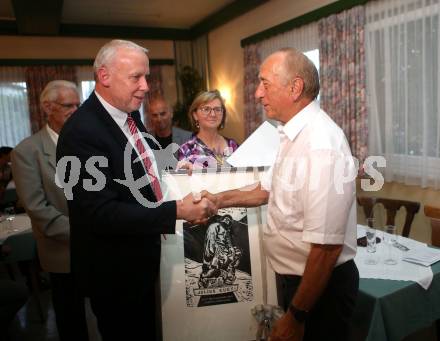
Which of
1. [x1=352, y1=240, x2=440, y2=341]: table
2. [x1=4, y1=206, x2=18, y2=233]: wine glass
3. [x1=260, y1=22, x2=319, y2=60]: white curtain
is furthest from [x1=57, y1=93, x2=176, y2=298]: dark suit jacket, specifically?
[x1=260, y1=22, x2=319, y2=60]: white curtain

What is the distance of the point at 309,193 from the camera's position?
3.96ft

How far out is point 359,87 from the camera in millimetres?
3791

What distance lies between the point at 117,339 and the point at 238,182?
83 cm

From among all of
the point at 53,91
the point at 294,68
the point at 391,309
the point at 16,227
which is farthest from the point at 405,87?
the point at 16,227

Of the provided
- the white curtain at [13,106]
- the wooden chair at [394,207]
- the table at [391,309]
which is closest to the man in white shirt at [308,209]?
the table at [391,309]

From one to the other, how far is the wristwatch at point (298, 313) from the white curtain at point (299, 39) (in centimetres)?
379

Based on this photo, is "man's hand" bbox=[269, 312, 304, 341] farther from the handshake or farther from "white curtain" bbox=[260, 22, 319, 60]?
"white curtain" bbox=[260, 22, 319, 60]

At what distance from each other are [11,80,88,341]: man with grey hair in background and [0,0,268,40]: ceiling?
3.55m

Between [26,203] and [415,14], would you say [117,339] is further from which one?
[415,14]

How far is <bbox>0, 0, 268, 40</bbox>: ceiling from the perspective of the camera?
552cm

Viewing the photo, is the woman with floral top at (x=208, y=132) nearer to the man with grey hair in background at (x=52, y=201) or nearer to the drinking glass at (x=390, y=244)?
the man with grey hair in background at (x=52, y=201)

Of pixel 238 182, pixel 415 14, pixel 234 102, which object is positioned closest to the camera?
pixel 238 182

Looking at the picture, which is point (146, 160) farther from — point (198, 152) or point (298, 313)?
point (198, 152)

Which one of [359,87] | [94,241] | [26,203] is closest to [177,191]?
[94,241]
